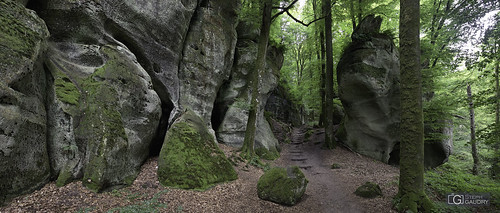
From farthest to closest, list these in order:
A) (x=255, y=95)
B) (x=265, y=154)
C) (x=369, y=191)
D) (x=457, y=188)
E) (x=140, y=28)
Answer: (x=265, y=154)
(x=255, y=95)
(x=140, y=28)
(x=369, y=191)
(x=457, y=188)

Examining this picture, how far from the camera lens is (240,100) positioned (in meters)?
12.5

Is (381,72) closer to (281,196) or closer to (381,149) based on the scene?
(381,149)

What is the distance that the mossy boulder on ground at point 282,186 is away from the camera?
18.7 feet

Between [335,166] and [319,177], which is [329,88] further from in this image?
[319,177]

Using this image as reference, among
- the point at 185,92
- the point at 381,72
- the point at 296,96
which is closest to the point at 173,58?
the point at 185,92

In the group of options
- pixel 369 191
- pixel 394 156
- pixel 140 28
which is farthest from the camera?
pixel 394 156

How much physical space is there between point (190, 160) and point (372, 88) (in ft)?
36.0

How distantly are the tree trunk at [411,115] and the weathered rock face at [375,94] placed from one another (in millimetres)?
6529

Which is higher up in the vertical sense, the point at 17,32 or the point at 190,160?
the point at 17,32

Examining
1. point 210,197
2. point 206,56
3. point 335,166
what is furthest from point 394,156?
point 206,56

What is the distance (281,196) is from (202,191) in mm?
2372

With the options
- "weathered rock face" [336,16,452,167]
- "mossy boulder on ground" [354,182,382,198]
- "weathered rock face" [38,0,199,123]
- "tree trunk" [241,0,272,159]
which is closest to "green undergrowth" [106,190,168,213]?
"weathered rock face" [38,0,199,123]

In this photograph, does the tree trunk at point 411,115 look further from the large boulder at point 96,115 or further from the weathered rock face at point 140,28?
the weathered rock face at point 140,28

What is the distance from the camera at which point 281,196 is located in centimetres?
568
